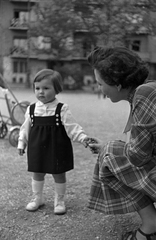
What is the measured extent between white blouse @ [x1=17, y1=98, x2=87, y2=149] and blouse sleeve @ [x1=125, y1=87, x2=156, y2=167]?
2.33ft

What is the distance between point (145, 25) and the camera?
15.9 feet

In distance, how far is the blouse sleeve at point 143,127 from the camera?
1.67 m

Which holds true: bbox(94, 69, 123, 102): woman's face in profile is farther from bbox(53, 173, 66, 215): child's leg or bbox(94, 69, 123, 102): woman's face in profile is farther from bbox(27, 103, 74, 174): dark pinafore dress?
bbox(53, 173, 66, 215): child's leg

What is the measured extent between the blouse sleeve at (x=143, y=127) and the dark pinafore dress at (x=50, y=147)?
803 mm

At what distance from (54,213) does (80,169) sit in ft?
3.93

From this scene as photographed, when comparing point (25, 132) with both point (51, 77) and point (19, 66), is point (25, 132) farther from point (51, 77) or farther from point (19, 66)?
point (19, 66)

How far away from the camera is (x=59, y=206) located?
2.48 metres

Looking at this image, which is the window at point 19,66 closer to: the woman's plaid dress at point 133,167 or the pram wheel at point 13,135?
the pram wheel at point 13,135

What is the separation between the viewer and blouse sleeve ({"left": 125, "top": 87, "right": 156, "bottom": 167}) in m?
1.67

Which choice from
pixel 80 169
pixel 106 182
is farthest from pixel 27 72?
pixel 106 182

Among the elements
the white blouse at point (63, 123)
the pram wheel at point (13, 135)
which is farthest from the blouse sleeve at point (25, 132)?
the pram wheel at point (13, 135)

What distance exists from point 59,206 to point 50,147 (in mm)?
404

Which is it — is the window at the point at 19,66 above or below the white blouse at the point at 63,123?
below

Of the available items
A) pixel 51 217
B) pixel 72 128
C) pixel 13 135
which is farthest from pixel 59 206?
pixel 13 135
